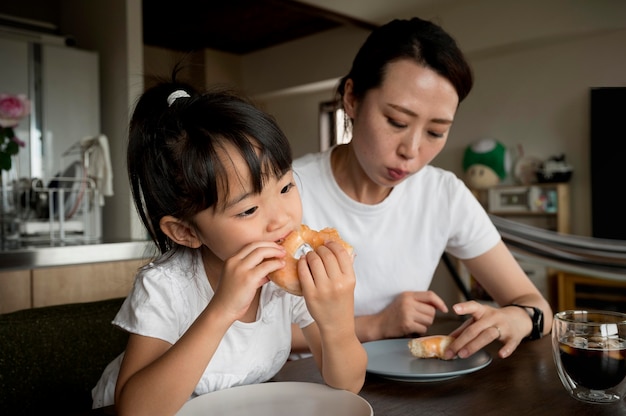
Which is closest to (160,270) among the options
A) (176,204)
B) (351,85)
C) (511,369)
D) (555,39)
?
(176,204)

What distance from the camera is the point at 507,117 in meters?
5.55

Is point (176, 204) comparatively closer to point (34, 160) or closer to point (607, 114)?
point (34, 160)

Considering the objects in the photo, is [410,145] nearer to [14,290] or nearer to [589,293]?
[14,290]

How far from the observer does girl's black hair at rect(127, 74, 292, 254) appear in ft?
2.99

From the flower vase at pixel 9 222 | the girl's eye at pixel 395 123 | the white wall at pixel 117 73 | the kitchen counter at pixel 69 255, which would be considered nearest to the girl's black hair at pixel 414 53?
the girl's eye at pixel 395 123

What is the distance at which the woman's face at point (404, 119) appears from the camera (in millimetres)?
1341

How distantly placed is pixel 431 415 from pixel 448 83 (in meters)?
0.86

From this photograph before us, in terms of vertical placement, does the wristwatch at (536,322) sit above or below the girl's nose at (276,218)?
below

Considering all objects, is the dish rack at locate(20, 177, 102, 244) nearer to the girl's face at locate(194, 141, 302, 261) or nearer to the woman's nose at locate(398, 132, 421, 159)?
the woman's nose at locate(398, 132, 421, 159)

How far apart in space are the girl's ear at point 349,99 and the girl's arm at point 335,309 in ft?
2.48

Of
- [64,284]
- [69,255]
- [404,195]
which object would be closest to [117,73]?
[69,255]

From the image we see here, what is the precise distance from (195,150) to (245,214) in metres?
0.14

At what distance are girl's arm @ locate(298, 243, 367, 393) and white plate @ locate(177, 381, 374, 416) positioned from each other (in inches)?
2.5

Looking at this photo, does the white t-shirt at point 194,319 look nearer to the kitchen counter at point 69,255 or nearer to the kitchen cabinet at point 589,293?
the kitchen counter at point 69,255
